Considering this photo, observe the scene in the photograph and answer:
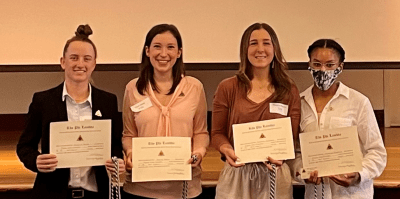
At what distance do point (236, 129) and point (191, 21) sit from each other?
1965 mm

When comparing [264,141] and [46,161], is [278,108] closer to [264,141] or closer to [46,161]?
[264,141]

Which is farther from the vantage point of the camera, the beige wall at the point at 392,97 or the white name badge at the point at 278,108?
the beige wall at the point at 392,97

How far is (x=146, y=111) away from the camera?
281 centimetres

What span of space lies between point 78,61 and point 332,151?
47.9 inches

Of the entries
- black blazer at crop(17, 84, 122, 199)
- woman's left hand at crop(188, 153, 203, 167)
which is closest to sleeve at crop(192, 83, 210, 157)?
woman's left hand at crop(188, 153, 203, 167)

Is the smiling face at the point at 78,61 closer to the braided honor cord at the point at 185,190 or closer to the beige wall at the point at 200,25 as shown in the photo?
the braided honor cord at the point at 185,190

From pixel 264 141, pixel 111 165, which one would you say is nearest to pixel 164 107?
pixel 111 165

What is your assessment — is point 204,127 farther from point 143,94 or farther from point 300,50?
point 300,50

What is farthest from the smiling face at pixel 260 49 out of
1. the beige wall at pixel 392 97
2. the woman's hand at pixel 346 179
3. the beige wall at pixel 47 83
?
the beige wall at pixel 392 97

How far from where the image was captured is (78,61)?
2.65 meters

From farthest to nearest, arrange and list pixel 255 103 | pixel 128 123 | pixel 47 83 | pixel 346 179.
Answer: pixel 47 83 < pixel 128 123 < pixel 255 103 < pixel 346 179

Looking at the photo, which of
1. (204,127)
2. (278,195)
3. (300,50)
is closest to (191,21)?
(300,50)

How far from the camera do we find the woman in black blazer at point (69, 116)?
Answer: 2.64 meters

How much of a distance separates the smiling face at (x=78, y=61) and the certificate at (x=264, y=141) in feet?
2.36
